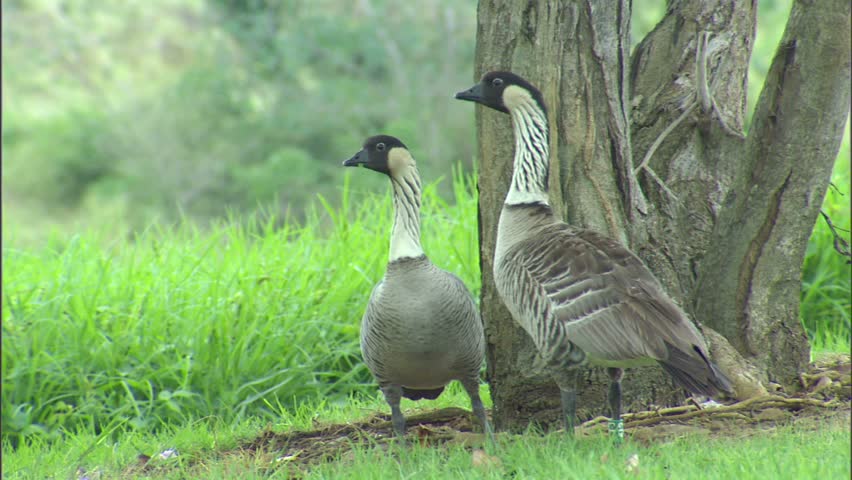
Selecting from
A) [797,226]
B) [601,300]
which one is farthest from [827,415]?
[601,300]

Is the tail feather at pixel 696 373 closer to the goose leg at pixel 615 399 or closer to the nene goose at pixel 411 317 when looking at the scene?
the goose leg at pixel 615 399

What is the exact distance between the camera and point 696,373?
3.65m

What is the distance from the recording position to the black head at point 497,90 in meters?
4.30

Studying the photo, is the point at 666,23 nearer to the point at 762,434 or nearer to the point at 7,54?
the point at 762,434

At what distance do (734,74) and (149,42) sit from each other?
28829mm

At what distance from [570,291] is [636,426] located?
0.83 m

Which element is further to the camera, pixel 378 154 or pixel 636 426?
pixel 378 154

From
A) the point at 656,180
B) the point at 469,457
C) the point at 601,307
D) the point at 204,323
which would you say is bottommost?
the point at 469,457

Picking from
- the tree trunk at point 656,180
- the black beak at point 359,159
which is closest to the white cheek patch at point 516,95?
the tree trunk at point 656,180

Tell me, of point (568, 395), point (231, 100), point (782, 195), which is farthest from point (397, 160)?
point (231, 100)

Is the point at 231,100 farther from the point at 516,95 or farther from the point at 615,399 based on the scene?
the point at 615,399

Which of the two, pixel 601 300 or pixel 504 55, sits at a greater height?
pixel 504 55

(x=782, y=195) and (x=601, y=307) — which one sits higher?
(x=782, y=195)

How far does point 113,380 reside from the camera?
6.05 meters
